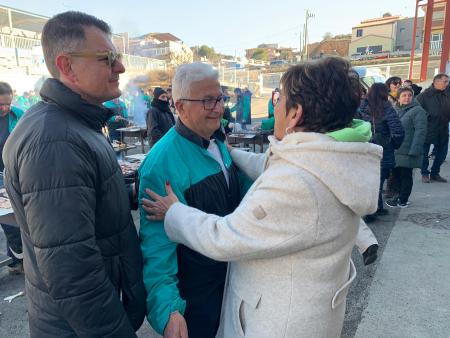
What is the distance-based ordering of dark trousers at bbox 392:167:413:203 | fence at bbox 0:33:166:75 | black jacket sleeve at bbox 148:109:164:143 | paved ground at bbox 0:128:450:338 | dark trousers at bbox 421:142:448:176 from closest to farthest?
paved ground at bbox 0:128:450:338, dark trousers at bbox 392:167:413:203, black jacket sleeve at bbox 148:109:164:143, dark trousers at bbox 421:142:448:176, fence at bbox 0:33:166:75

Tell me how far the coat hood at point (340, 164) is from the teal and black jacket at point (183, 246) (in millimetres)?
520

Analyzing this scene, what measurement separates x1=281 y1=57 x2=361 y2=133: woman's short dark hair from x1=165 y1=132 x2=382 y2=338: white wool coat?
9 centimetres

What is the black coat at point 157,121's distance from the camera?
581 centimetres

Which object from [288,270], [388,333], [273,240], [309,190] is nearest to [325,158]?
[309,190]

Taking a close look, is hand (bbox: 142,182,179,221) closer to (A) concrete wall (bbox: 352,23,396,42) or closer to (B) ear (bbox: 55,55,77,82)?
(B) ear (bbox: 55,55,77,82)

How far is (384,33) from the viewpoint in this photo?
5494cm

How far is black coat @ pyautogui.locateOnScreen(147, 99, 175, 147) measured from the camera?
19.1ft

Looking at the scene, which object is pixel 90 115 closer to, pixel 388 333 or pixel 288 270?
pixel 288 270

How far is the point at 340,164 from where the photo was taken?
1.06m

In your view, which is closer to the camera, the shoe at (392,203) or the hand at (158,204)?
the hand at (158,204)

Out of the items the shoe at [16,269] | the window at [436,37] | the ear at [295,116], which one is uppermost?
the window at [436,37]

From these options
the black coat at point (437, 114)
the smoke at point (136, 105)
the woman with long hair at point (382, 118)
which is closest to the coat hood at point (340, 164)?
the woman with long hair at point (382, 118)

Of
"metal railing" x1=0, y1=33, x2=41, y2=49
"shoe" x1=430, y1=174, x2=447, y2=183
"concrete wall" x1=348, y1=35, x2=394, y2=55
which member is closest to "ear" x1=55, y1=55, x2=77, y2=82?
"shoe" x1=430, y1=174, x2=447, y2=183

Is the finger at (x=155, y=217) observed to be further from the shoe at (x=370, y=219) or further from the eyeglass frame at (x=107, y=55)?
the shoe at (x=370, y=219)
